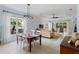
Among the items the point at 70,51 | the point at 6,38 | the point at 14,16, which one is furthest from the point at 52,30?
the point at 70,51

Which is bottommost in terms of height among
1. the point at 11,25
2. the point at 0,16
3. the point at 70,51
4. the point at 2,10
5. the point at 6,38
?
the point at 6,38

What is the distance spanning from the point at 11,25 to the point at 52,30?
12.4ft

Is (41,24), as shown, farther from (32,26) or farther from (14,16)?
(14,16)

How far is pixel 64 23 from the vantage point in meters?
8.91

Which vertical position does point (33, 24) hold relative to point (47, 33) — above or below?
above

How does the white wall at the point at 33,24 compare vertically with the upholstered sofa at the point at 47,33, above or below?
above

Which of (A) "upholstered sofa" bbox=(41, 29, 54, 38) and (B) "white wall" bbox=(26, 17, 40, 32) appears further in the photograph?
(A) "upholstered sofa" bbox=(41, 29, 54, 38)

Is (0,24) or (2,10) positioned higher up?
(2,10)

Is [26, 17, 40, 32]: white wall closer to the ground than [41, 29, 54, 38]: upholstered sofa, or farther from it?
farther from it

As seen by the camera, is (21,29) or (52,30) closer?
(21,29)

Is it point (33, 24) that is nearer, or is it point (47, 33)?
point (33, 24)

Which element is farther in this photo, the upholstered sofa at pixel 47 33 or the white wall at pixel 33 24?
the upholstered sofa at pixel 47 33
